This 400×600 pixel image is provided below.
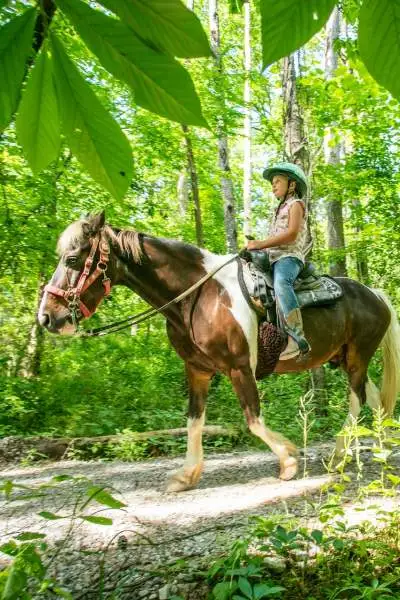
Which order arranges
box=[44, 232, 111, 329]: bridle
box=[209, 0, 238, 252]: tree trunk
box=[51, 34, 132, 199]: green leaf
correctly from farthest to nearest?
1. box=[209, 0, 238, 252]: tree trunk
2. box=[44, 232, 111, 329]: bridle
3. box=[51, 34, 132, 199]: green leaf

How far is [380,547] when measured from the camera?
90.9 inches

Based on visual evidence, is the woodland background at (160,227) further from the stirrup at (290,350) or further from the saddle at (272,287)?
the stirrup at (290,350)

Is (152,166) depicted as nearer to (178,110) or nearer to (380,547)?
(380,547)

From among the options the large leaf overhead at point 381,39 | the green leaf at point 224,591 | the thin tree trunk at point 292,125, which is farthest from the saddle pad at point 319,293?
the large leaf overhead at point 381,39

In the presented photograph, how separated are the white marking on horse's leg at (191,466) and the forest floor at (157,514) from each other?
0.09 metres

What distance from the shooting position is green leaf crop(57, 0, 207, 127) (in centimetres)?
67

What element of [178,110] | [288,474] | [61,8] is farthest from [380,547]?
[61,8]

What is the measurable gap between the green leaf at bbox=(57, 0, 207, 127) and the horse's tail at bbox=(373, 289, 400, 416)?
457 cm

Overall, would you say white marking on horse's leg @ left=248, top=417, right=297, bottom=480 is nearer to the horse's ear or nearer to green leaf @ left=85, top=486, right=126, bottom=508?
the horse's ear

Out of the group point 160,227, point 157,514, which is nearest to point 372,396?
point 157,514

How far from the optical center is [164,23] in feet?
2.22

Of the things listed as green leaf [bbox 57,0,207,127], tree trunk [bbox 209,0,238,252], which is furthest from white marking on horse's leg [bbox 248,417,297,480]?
tree trunk [bbox 209,0,238,252]

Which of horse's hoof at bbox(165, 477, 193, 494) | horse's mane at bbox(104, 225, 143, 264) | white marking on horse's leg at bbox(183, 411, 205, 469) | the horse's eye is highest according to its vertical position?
horse's mane at bbox(104, 225, 143, 264)

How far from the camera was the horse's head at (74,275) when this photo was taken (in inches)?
144
